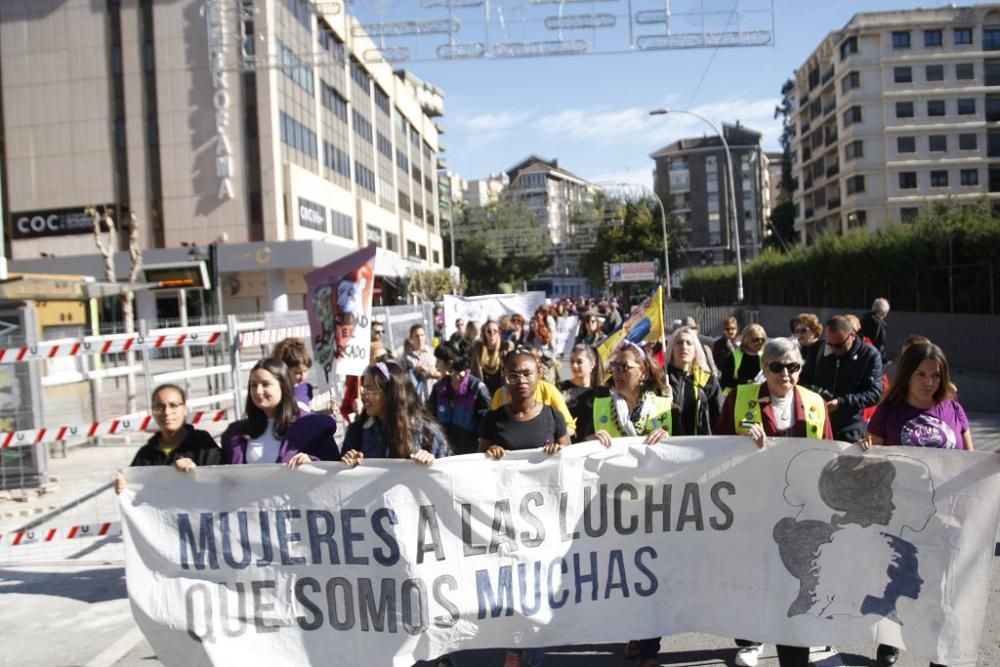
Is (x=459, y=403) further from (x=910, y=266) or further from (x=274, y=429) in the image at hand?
(x=910, y=266)

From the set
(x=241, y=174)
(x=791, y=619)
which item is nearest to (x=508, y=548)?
(x=791, y=619)

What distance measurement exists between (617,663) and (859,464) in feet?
5.34

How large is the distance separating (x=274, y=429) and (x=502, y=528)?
1327mm

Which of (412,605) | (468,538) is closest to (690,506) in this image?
(468,538)

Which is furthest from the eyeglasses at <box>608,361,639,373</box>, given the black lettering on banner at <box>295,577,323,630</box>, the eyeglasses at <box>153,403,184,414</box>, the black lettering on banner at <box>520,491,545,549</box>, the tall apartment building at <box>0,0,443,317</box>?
the tall apartment building at <box>0,0,443,317</box>

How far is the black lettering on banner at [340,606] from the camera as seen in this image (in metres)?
4.35

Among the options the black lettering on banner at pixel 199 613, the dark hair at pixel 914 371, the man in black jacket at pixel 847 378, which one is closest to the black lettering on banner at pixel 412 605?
the black lettering on banner at pixel 199 613

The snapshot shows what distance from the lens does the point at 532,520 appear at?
4508 millimetres

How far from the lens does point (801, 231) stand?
90375 mm

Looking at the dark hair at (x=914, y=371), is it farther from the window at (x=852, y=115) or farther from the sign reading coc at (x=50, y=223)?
the window at (x=852, y=115)

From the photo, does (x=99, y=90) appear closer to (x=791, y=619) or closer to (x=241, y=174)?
(x=241, y=174)

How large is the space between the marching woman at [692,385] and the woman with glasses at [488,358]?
2.32 meters

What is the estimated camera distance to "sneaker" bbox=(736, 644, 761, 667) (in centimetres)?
466

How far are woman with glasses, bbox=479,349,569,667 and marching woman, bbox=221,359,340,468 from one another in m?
0.85
